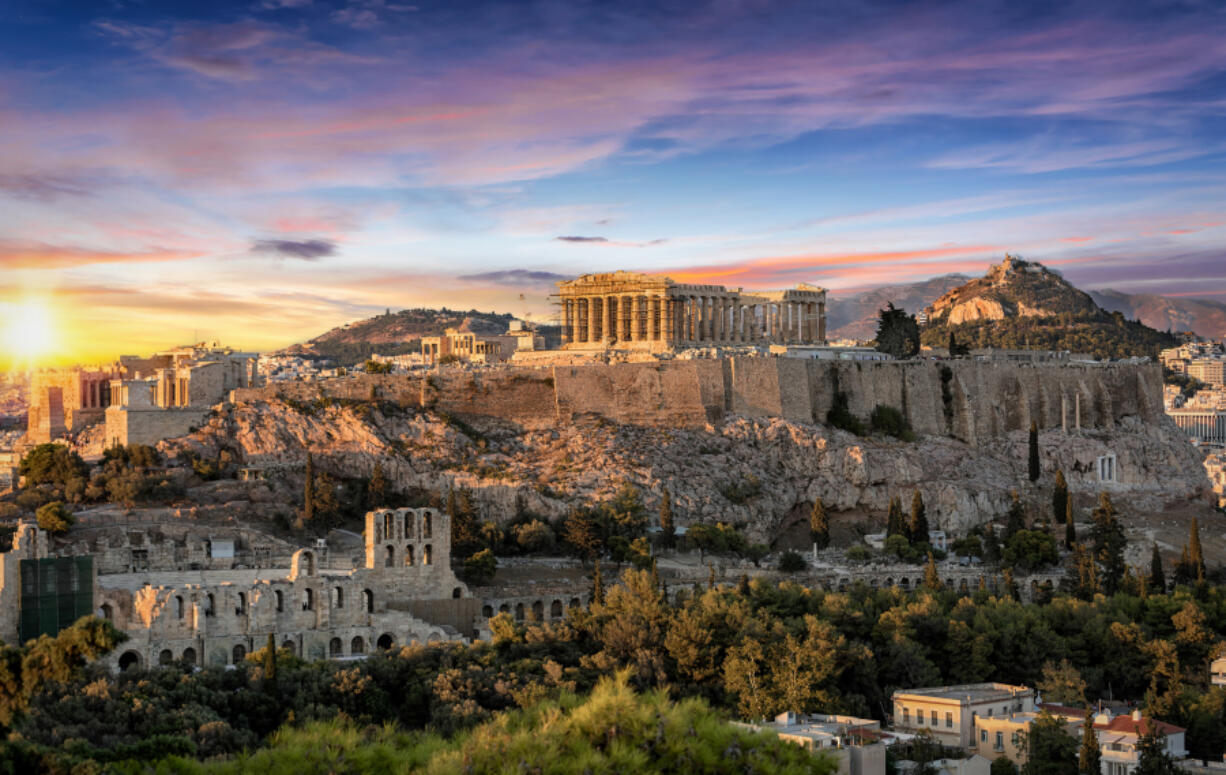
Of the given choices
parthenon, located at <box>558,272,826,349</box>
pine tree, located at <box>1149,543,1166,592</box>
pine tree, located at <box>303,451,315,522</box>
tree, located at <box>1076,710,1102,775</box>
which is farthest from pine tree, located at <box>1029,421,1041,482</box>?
tree, located at <box>1076,710,1102,775</box>

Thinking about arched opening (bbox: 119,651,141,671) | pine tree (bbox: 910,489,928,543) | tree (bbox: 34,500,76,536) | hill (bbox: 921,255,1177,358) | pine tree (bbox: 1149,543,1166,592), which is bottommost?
pine tree (bbox: 1149,543,1166,592)

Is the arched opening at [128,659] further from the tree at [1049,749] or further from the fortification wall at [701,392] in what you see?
the fortification wall at [701,392]

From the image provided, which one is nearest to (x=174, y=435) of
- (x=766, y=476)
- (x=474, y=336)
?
(x=766, y=476)

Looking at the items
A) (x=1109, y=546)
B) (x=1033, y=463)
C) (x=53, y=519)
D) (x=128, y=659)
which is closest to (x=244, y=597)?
(x=128, y=659)

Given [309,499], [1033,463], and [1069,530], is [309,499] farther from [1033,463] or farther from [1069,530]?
[1033,463]

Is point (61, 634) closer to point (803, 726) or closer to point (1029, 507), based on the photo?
point (803, 726)

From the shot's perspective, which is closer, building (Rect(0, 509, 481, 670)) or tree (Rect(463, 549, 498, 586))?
building (Rect(0, 509, 481, 670))

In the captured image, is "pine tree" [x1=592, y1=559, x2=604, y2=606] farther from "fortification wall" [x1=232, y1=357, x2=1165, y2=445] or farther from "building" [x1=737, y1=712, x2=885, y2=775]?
"fortification wall" [x1=232, y1=357, x2=1165, y2=445]
